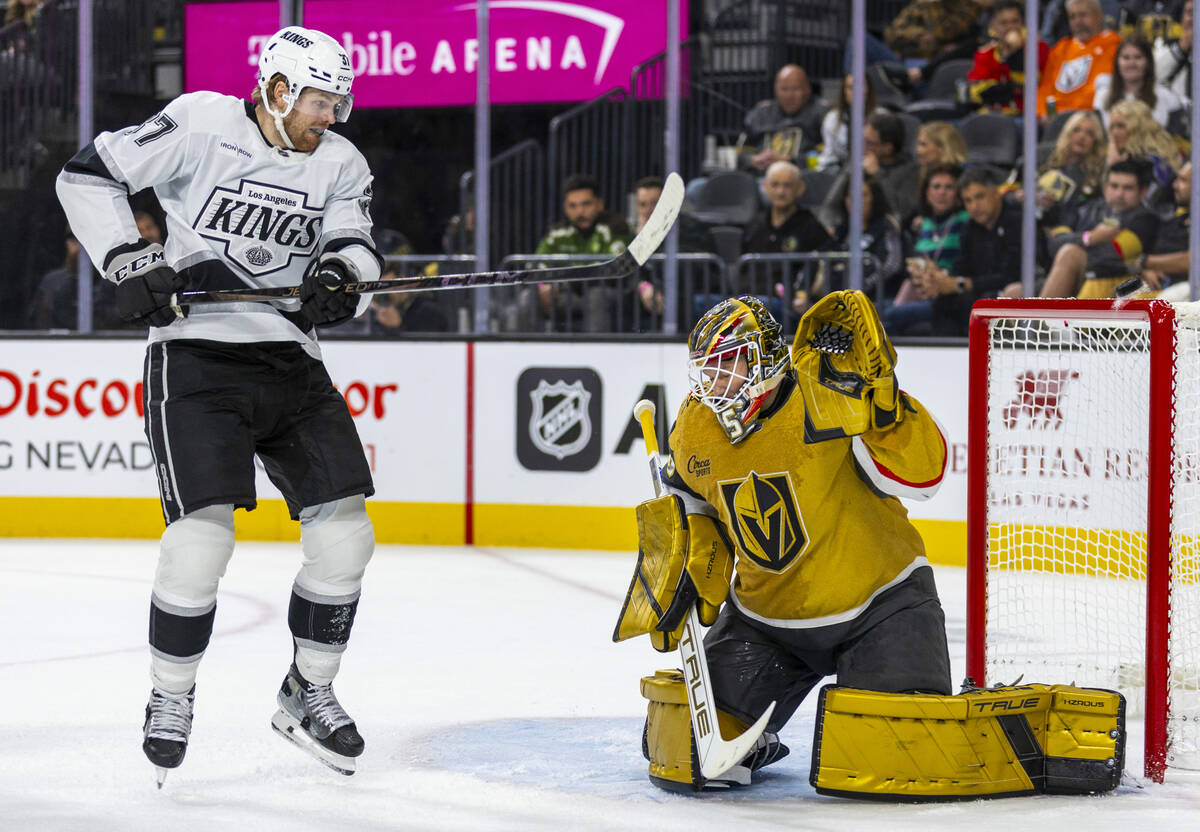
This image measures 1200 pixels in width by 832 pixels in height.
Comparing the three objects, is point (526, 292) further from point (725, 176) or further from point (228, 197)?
point (228, 197)

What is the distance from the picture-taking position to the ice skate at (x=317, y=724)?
2.57 meters

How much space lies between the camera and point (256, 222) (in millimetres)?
2553

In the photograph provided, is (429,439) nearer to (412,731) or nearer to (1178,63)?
(412,731)

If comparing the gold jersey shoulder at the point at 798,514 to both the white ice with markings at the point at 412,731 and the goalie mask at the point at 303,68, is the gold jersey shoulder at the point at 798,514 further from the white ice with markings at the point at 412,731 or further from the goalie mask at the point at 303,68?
the goalie mask at the point at 303,68

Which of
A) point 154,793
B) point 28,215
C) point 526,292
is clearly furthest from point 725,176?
point 154,793

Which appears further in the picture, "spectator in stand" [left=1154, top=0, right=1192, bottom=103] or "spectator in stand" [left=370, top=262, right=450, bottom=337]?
"spectator in stand" [left=370, top=262, right=450, bottom=337]

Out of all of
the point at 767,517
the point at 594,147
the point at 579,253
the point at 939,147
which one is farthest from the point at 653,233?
the point at 594,147

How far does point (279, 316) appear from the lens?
2564 millimetres

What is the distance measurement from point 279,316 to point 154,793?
2.45 ft

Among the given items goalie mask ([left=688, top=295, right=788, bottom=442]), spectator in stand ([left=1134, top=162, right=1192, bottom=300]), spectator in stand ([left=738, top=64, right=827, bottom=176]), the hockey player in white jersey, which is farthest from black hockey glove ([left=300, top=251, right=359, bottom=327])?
spectator in stand ([left=738, top=64, right=827, bottom=176])

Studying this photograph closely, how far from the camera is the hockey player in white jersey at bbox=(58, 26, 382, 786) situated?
96.7 inches

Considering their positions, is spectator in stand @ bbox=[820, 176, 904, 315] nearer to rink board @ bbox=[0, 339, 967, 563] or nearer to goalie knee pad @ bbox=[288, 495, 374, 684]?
rink board @ bbox=[0, 339, 967, 563]

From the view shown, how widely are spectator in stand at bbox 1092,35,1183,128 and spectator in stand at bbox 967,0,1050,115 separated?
48 cm

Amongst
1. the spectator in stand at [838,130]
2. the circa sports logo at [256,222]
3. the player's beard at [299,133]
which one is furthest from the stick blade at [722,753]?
the spectator in stand at [838,130]
